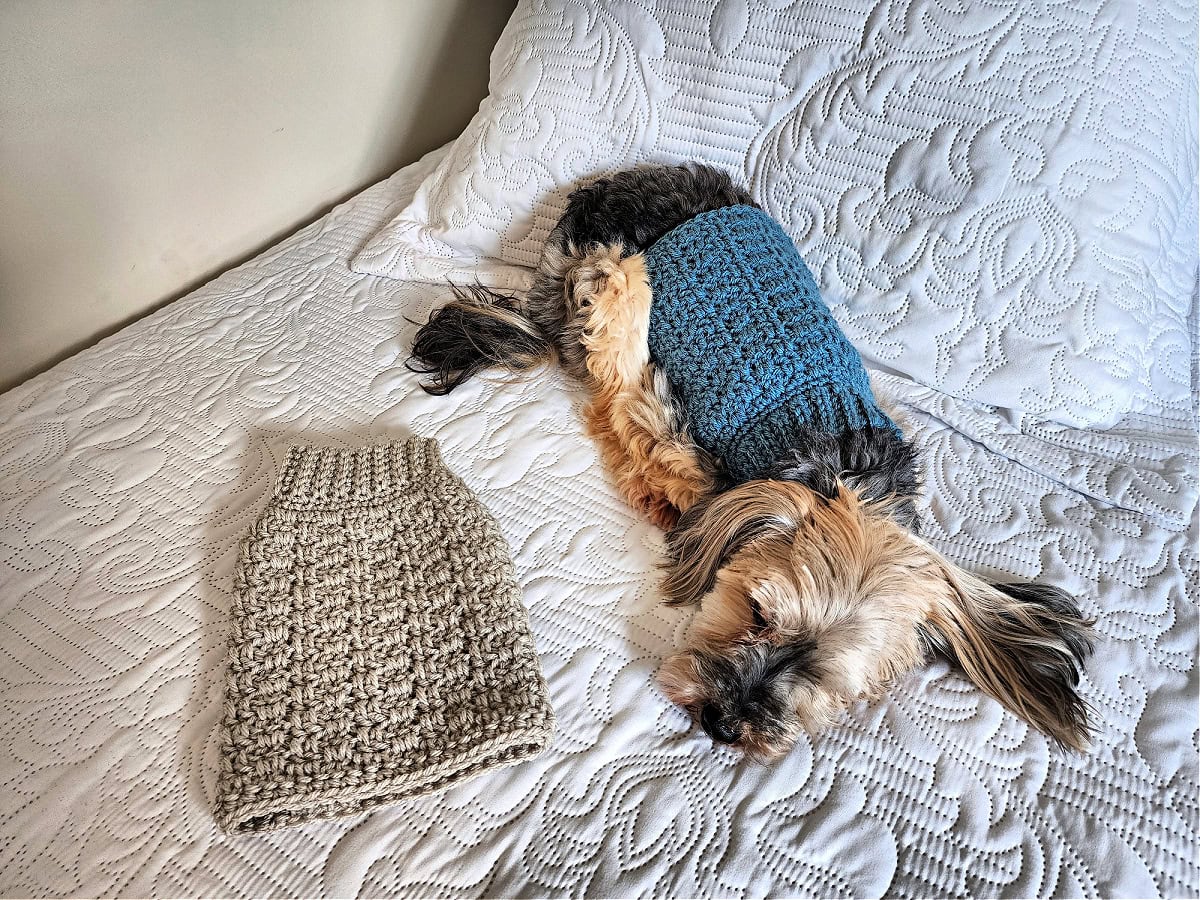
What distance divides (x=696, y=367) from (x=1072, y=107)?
717 mm

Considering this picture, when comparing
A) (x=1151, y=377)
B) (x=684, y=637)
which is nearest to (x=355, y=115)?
(x=684, y=637)

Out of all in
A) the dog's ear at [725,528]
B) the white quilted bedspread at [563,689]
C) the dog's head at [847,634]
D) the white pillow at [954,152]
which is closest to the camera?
the white quilted bedspread at [563,689]

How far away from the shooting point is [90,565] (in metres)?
1.05

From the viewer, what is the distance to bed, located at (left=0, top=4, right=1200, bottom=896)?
80 cm

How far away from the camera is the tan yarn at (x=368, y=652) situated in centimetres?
84

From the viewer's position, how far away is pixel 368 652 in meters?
0.93

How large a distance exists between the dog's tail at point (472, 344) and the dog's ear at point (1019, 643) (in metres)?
0.82

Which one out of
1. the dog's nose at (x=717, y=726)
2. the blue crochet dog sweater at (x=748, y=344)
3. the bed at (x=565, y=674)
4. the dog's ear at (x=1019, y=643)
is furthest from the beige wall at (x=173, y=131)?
the dog's ear at (x=1019, y=643)

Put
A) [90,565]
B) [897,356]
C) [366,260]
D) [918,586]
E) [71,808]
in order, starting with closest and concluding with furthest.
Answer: [71,808] → [918,586] → [90,565] → [897,356] → [366,260]

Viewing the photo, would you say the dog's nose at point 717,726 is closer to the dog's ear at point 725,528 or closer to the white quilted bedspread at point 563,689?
the white quilted bedspread at point 563,689

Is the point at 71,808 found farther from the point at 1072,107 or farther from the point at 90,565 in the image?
the point at 1072,107

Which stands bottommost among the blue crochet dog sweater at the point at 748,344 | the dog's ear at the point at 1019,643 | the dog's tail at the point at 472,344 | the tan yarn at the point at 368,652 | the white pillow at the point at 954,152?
the tan yarn at the point at 368,652

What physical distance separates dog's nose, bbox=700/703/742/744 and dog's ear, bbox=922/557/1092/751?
0.30 meters

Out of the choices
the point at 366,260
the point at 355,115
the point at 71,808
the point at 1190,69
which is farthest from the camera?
the point at 355,115
